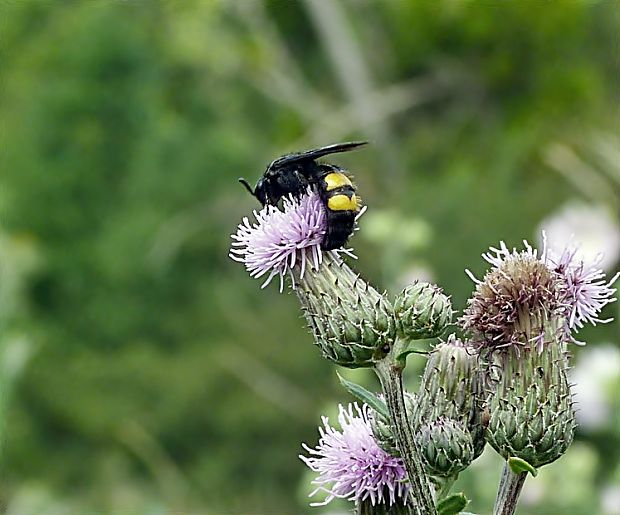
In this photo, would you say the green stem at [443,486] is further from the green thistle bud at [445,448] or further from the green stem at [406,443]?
the green stem at [406,443]

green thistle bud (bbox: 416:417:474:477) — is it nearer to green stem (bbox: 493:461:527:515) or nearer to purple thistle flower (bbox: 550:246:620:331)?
green stem (bbox: 493:461:527:515)

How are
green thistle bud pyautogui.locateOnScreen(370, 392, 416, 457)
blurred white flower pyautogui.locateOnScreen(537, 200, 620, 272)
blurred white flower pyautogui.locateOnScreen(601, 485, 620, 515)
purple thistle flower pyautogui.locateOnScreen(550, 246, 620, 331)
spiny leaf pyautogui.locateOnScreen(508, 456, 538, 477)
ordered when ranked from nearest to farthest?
1. spiny leaf pyautogui.locateOnScreen(508, 456, 538, 477)
2. green thistle bud pyautogui.locateOnScreen(370, 392, 416, 457)
3. purple thistle flower pyautogui.locateOnScreen(550, 246, 620, 331)
4. blurred white flower pyautogui.locateOnScreen(601, 485, 620, 515)
5. blurred white flower pyautogui.locateOnScreen(537, 200, 620, 272)

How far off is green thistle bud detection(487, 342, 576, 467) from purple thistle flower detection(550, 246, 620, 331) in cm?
7

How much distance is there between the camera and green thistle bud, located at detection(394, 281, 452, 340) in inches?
61.2

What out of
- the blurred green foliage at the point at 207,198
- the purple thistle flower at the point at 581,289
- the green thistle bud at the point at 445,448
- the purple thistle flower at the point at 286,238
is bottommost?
the green thistle bud at the point at 445,448

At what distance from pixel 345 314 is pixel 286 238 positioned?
6.2 inches

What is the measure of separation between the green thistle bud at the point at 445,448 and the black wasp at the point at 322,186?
13.0 inches

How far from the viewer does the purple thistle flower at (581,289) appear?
5.38ft

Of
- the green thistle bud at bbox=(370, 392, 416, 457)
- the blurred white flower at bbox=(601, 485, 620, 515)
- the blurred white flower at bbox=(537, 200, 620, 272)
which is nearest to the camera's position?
the green thistle bud at bbox=(370, 392, 416, 457)

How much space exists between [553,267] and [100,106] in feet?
25.5

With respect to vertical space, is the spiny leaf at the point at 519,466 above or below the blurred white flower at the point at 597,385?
below

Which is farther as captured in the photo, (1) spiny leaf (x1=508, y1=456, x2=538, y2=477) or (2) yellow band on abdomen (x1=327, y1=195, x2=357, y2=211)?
(2) yellow band on abdomen (x1=327, y1=195, x2=357, y2=211)

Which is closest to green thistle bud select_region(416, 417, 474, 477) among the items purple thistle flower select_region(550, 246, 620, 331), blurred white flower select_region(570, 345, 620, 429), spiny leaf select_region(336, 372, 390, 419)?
spiny leaf select_region(336, 372, 390, 419)

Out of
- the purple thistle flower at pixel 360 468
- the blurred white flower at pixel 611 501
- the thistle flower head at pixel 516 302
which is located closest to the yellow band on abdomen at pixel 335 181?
the thistle flower head at pixel 516 302
